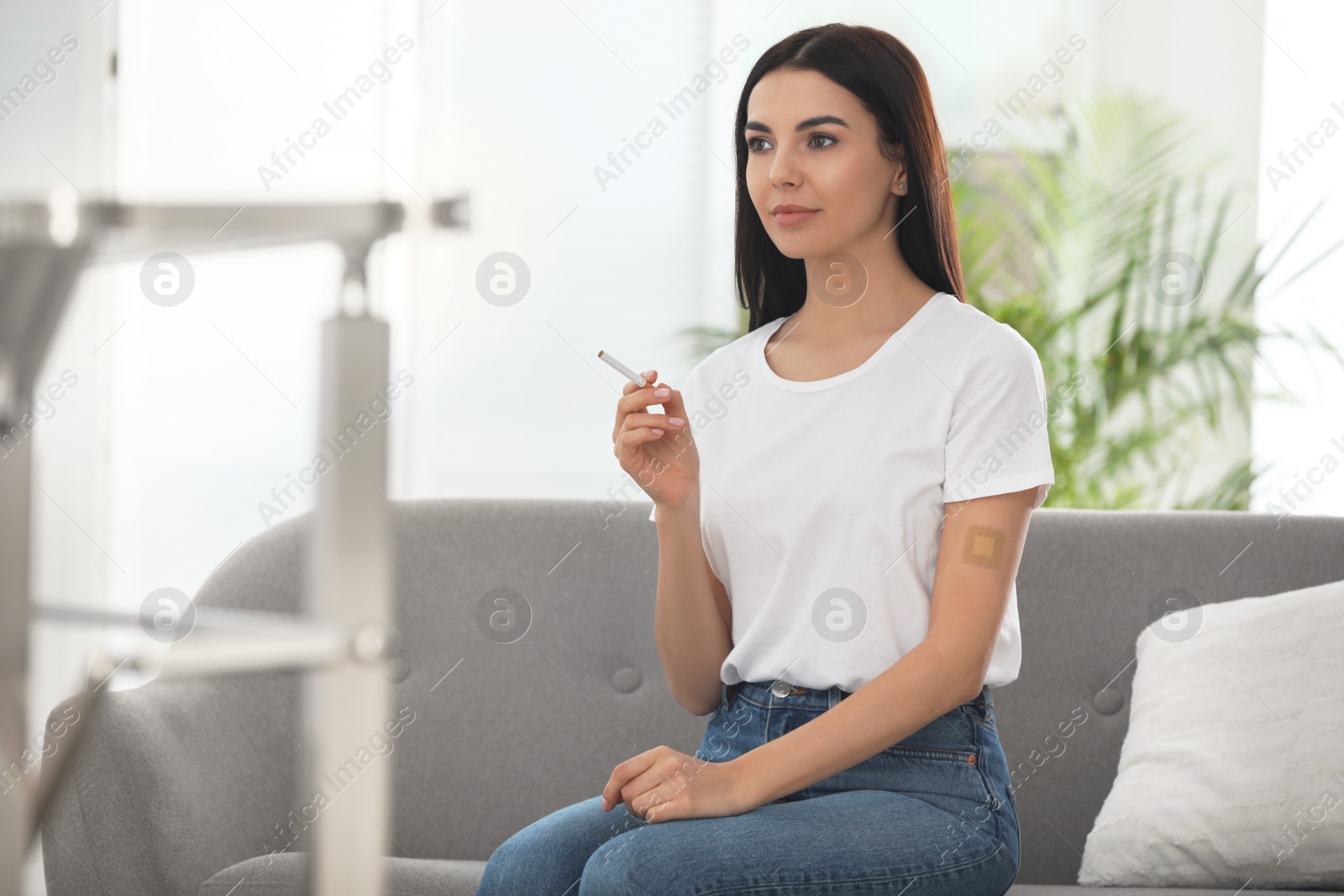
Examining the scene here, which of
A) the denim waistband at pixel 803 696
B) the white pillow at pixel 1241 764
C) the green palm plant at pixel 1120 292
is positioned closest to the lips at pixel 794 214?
the denim waistband at pixel 803 696

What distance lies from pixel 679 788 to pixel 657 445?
0.33 m

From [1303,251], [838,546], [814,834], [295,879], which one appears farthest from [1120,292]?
[295,879]

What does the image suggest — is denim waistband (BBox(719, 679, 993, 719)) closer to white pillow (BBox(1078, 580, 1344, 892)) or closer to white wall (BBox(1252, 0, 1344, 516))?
white pillow (BBox(1078, 580, 1344, 892))

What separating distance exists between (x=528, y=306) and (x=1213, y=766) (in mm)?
1813

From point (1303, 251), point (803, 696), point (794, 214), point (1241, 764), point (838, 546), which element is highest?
point (1303, 251)

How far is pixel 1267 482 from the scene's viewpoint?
2658mm

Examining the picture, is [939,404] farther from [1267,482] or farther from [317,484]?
[1267,482]

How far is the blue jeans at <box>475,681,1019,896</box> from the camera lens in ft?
2.83

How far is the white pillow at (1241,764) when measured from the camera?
1.23m

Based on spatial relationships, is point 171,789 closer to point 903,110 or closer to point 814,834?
point 814,834

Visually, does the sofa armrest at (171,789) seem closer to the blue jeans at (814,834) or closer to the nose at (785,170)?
the blue jeans at (814,834)

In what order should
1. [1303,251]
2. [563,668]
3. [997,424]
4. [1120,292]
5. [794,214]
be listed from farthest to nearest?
[1303,251]
[1120,292]
[563,668]
[794,214]
[997,424]

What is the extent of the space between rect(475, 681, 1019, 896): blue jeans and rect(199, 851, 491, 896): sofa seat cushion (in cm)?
23

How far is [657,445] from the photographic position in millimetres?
1101
